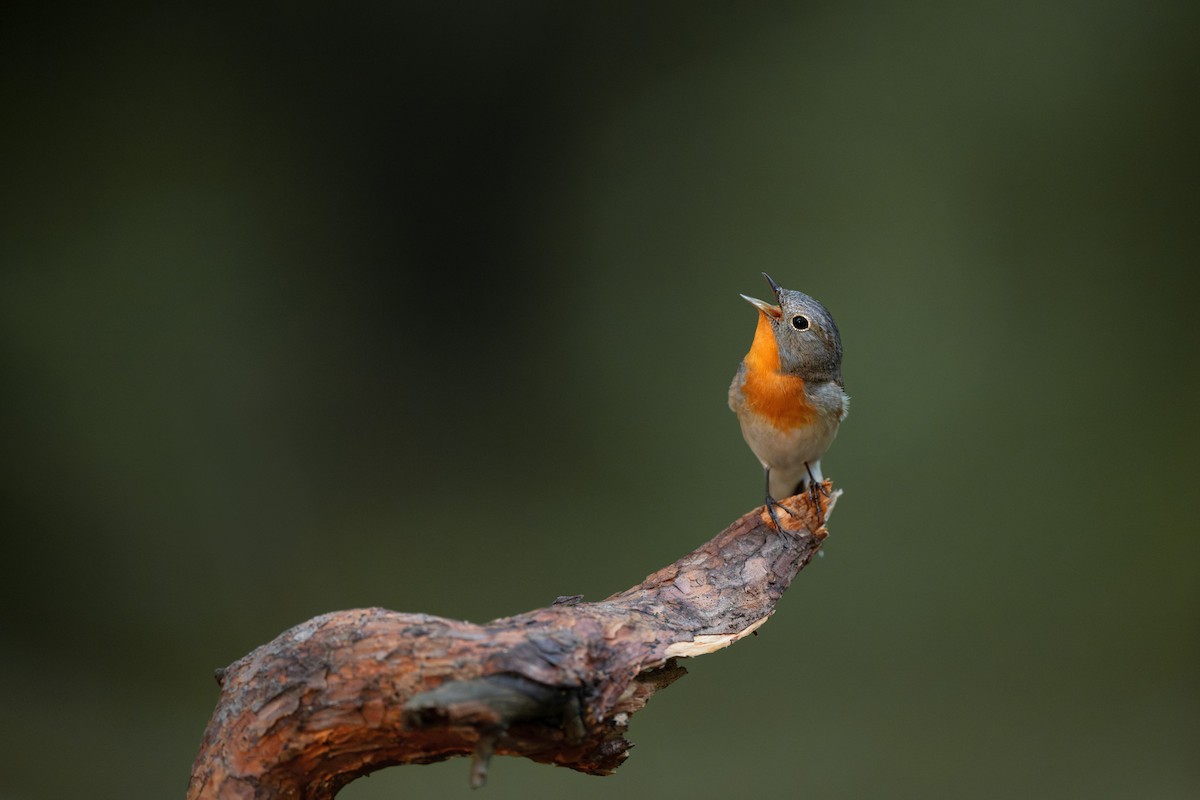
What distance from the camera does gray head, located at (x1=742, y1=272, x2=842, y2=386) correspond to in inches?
115

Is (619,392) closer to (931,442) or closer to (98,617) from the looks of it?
(931,442)

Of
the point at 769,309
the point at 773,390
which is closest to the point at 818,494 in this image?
the point at 773,390

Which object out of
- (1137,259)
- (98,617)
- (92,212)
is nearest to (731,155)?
(1137,259)

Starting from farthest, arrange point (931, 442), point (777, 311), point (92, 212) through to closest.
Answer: point (931, 442) → point (92, 212) → point (777, 311)

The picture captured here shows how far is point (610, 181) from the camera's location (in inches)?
177

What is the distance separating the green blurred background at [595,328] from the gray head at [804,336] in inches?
60.5

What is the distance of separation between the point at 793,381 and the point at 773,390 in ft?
0.21

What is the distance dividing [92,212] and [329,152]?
104cm

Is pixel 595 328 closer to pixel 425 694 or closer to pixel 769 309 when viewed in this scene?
pixel 769 309

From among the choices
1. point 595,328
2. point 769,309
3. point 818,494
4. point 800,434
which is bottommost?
point 818,494

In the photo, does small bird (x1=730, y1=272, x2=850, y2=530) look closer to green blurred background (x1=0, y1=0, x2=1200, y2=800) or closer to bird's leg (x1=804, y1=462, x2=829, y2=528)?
bird's leg (x1=804, y1=462, x2=829, y2=528)

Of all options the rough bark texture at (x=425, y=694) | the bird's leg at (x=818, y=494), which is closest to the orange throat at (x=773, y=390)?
the bird's leg at (x=818, y=494)

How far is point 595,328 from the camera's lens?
4.61 meters

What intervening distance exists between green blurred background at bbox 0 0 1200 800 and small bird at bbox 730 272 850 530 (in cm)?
147
